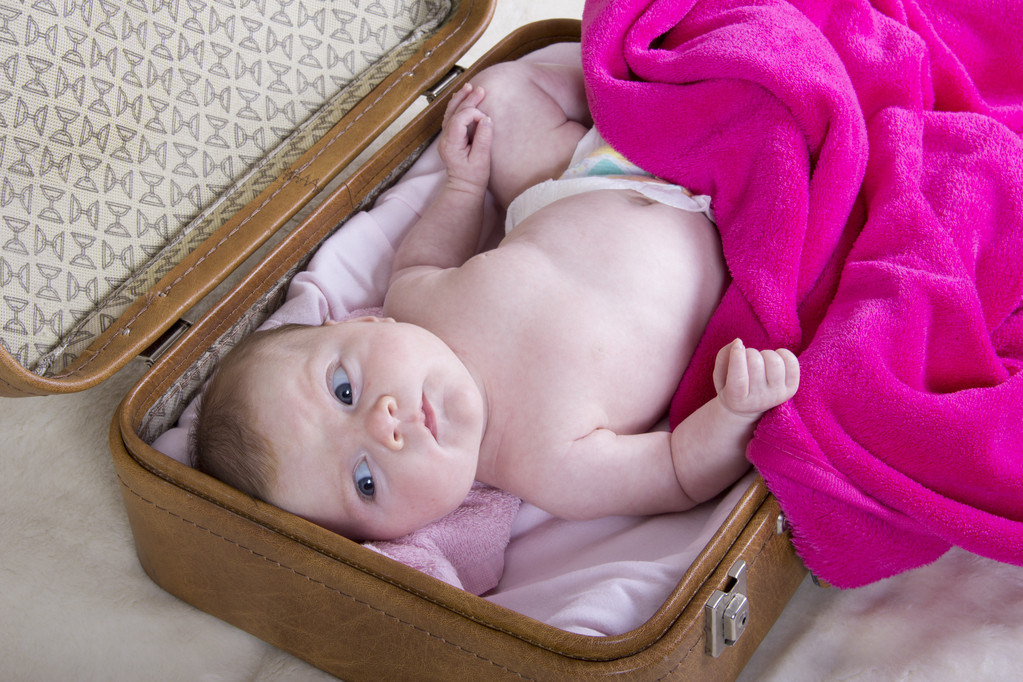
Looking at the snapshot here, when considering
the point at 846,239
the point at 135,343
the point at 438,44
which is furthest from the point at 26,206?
the point at 846,239

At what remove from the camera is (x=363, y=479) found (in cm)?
101

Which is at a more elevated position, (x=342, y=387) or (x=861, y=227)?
(x=342, y=387)

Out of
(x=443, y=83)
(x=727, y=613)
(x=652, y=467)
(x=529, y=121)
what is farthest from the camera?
(x=443, y=83)

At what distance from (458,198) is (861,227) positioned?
1.87ft

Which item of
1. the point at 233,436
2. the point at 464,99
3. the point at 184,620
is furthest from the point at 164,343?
the point at 464,99

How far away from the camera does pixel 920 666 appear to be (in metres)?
1.02

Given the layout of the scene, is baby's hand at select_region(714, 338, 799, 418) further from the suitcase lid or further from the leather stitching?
the suitcase lid

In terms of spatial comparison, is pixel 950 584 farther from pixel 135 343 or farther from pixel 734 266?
pixel 135 343

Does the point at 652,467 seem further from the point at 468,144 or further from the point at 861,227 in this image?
the point at 468,144

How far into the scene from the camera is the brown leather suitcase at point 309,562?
2.70 ft

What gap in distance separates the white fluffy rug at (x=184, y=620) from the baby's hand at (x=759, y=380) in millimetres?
315

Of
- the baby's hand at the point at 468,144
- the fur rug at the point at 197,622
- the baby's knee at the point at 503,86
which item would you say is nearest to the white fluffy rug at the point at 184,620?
the fur rug at the point at 197,622

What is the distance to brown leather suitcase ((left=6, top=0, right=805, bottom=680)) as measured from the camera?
0.82 m

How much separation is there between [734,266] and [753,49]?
276mm
